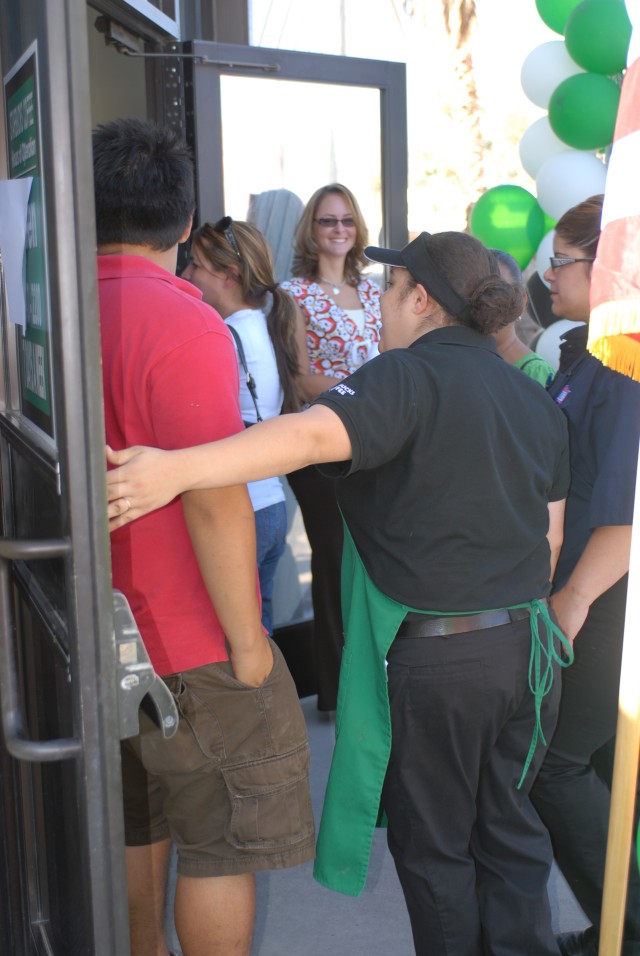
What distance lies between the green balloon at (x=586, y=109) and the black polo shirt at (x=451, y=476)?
2.96m

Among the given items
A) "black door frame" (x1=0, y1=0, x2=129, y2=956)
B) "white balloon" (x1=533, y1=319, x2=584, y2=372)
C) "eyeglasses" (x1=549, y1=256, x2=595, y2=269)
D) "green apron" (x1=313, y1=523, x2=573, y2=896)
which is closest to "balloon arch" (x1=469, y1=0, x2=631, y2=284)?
"white balloon" (x1=533, y1=319, x2=584, y2=372)

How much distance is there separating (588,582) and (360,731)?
0.66 m

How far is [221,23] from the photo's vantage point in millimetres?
4391

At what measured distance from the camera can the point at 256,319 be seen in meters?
3.41

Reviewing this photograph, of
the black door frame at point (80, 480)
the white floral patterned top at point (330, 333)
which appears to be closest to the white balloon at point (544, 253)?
the white floral patterned top at point (330, 333)

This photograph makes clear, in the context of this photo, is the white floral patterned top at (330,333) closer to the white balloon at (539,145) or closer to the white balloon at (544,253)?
the white balloon at (544,253)

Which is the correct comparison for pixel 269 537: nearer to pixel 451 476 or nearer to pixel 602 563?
pixel 602 563

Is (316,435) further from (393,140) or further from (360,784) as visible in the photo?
(393,140)

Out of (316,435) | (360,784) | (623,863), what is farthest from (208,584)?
(623,863)

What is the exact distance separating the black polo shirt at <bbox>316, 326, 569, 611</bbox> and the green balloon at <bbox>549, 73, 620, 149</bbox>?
9.70 ft

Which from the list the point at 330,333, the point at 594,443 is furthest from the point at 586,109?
the point at 594,443

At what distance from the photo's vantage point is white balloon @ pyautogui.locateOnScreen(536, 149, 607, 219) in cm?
459

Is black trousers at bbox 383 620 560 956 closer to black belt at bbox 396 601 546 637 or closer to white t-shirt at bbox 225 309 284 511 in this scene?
black belt at bbox 396 601 546 637

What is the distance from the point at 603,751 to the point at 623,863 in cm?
86
